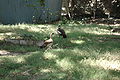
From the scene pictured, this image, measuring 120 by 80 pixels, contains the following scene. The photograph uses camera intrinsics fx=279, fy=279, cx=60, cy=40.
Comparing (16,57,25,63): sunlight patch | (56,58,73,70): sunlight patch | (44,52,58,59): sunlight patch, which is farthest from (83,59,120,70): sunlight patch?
(16,57,25,63): sunlight patch

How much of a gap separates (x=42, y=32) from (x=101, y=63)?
6.14m

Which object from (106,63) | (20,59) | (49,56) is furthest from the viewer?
(49,56)

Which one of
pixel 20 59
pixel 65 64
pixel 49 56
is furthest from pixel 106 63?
pixel 20 59

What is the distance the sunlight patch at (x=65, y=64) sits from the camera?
7.08 m

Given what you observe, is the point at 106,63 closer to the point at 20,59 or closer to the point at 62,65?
the point at 62,65

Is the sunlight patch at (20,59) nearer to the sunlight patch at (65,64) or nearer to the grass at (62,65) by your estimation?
the grass at (62,65)

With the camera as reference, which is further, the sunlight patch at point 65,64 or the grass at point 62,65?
the sunlight patch at point 65,64

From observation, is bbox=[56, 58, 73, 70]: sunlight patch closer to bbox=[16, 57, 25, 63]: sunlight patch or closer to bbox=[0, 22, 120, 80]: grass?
bbox=[0, 22, 120, 80]: grass

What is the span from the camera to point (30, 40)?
11383 mm

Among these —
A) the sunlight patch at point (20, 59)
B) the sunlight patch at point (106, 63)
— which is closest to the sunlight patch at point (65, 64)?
the sunlight patch at point (106, 63)

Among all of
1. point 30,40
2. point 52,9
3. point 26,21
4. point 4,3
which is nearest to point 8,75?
point 30,40

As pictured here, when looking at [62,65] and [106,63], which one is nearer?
[62,65]

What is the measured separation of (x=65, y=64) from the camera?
23.9 feet

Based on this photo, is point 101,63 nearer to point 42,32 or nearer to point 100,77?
point 100,77
